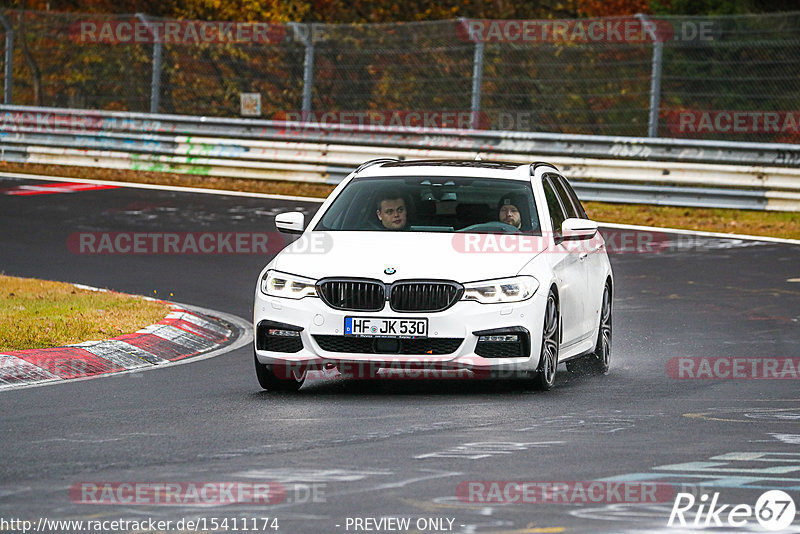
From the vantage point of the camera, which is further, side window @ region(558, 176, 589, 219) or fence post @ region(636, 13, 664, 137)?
fence post @ region(636, 13, 664, 137)

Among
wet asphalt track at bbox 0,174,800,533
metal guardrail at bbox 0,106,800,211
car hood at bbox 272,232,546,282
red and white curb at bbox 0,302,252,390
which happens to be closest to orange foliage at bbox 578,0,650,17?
metal guardrail at bbox 0,106,800,211

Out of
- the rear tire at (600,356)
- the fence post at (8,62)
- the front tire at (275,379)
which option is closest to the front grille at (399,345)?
the front tire at (275,379)

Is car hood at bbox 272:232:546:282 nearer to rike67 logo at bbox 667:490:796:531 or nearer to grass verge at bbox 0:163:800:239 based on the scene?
rike67 logo at bbox 667:490:796:531

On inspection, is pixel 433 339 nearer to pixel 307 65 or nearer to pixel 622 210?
pixel 622 210

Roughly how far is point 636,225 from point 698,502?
16.0 meters

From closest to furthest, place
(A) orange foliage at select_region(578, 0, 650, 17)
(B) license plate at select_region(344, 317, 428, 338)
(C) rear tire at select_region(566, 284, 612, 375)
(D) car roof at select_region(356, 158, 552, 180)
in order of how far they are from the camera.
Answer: (B) license plate at select_region(344, 317, 428, 338)
(D) car roof at select_region(356, 158, 552, 180)
(C) rear tire at select_region(566, 284, 612, 375)
(A) orange foliage at select_region(578, 0, 650, 17)

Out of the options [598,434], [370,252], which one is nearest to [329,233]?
[370,252]

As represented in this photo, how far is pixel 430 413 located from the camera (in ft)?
29.7

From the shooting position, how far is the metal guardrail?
75.0 ft

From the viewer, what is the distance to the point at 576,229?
1075 cm

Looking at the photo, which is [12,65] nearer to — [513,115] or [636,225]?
[513,115]

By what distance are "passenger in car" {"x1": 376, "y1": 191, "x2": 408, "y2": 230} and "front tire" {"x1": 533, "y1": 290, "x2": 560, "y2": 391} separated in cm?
126

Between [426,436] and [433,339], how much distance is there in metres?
1.58

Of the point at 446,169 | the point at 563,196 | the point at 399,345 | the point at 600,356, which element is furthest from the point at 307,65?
the point at 399,345
